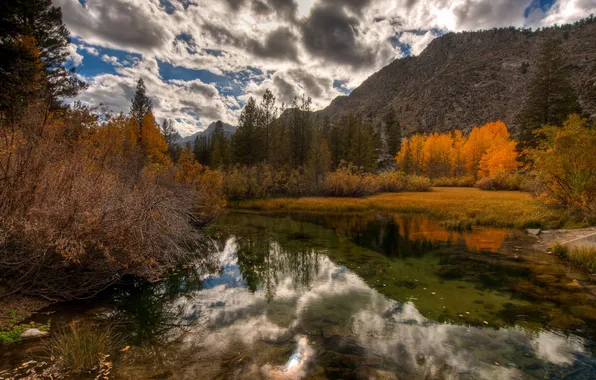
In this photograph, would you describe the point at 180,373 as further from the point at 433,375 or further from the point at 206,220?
the point at 206,220

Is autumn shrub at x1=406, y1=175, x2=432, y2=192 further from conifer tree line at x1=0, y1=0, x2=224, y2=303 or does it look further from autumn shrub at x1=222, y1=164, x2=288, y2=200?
conifer tree line at x1=0, y1=0, x2=224, y2=303

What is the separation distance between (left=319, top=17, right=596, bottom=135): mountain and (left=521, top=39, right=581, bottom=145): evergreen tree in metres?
39.7

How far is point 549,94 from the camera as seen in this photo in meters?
41.8

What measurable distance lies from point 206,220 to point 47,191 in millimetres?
10469

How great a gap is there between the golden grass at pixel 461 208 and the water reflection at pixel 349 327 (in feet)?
28.6

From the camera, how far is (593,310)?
7312 mm

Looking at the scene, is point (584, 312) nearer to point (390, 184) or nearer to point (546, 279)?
point (546, 279)

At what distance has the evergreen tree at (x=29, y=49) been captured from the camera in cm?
1224

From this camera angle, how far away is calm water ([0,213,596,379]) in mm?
5090

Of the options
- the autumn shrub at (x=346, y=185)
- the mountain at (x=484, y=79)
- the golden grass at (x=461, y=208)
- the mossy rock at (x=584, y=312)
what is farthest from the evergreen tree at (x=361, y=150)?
the mossy rock at (x=584, y=312)

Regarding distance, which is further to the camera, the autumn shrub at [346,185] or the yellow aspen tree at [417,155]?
the yellow aspen tree at [417,155]

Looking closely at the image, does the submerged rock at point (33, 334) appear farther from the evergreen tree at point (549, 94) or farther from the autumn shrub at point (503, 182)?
the evergreen tree at point (549, 94)

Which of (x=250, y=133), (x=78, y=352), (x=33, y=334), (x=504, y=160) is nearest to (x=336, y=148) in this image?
(x=250, y=133)

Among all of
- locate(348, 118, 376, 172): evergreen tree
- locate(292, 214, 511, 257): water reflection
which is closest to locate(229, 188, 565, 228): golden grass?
locate(292, 214, 511, 257): water reflection
